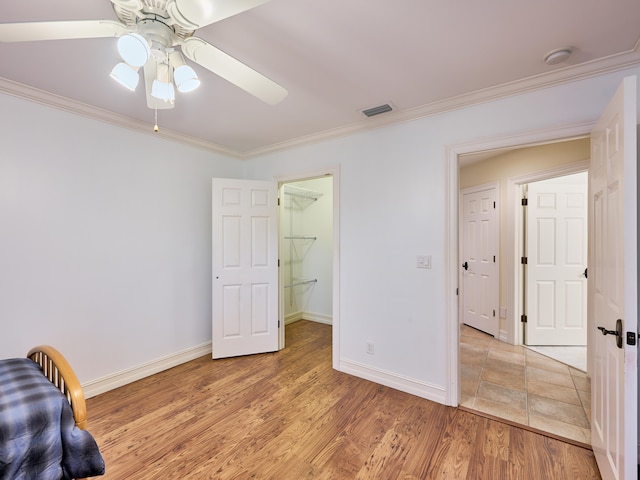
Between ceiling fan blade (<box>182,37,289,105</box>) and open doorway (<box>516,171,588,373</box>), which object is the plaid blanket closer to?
ceiling fan blade (<box>182,37,289,105</box>)

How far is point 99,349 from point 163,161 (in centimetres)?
184

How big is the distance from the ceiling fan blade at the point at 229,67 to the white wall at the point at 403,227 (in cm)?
145

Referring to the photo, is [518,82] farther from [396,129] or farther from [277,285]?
[277,285]

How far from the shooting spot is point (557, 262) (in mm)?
3549

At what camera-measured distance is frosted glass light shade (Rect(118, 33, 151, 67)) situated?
41.5 inches

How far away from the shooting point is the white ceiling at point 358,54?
1.41 meters

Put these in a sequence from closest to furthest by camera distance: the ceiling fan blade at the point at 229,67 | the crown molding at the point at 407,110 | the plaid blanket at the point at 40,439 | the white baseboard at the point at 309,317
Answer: the plaid blanket at the point at 40,439
the ceiling fan blade at the point at 229,67
the crown molding at the point at 407,110
the white baseboard at the point at 309,317

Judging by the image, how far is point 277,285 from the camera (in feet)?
11.3

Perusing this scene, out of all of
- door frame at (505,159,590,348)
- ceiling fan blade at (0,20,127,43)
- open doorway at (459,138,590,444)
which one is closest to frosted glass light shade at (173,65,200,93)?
ceiling fan blade at (0,20,127,43)

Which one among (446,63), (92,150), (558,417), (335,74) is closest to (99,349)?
(92,150)

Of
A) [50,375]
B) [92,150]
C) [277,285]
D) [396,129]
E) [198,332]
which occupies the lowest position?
[198,332]

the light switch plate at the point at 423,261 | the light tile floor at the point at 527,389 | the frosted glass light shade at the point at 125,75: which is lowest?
the light tile floor at the point at 527,389

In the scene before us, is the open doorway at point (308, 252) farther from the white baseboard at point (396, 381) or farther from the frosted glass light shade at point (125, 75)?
the frosted glass light shade at point (125, 75)

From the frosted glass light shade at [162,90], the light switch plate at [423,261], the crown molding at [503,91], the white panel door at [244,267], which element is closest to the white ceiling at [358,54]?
the crown molding at [503,91]
